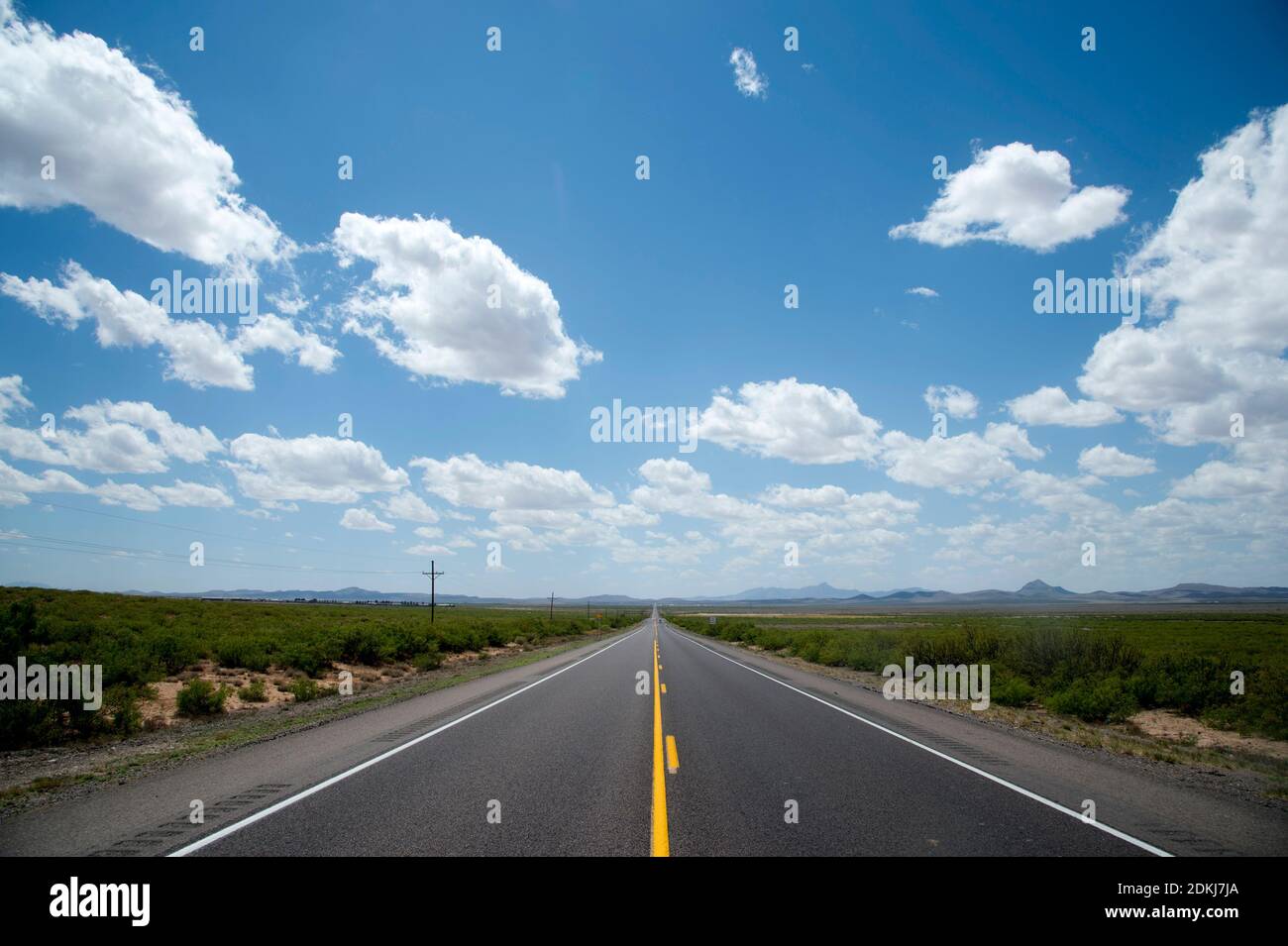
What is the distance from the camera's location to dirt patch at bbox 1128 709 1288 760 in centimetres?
1269

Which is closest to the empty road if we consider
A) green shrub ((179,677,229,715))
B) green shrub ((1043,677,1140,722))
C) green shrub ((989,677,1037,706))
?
green shrub ((1043,677,1140,722))

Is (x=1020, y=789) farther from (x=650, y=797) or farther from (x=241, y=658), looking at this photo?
(x=241, y=658)

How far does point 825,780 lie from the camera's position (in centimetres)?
799

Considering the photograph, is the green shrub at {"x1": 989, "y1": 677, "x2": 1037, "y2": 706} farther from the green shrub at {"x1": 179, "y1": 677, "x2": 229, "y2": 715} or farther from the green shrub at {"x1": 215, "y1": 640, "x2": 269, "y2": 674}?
the green shrub at {"x1": 215, "y1": 640, "x2": 269, "y2": 674}

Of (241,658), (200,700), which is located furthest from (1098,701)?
(241,658)

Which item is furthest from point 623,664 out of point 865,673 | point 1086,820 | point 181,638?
point 1086,820

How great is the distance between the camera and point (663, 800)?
6.94m

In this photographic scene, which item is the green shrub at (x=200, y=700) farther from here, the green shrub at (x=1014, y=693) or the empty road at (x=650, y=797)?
the green shrub at (x=1014, y=693)

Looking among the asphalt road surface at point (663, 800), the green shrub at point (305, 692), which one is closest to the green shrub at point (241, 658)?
the green shrub at point (305, 692)

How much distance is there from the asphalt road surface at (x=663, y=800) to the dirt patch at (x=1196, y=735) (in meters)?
6.95

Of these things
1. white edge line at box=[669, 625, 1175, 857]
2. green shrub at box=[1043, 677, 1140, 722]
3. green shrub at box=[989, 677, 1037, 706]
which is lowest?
green shrub at box=[989, 677, 1037, 706]

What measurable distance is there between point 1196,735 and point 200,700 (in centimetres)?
2208

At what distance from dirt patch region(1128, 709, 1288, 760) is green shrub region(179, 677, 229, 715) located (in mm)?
21055
